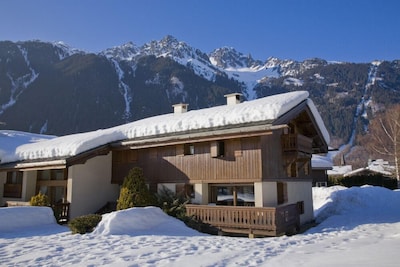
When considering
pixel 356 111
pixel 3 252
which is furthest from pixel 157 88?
pixel 3 252

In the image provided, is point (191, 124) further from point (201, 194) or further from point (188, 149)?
point (201, 194)

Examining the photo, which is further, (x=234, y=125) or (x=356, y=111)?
(x=356, y=111)

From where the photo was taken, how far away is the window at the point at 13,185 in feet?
69.4

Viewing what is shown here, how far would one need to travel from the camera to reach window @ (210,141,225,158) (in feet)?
53.5

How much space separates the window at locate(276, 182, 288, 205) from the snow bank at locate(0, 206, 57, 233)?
10420 millimetres

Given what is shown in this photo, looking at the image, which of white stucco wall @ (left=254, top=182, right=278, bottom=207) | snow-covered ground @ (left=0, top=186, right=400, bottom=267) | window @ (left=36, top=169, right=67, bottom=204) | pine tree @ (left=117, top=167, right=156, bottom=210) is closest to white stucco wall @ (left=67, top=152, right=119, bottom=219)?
window @ (left=36, top=169, right=67, bottom=204)

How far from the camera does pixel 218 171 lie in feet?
53.9

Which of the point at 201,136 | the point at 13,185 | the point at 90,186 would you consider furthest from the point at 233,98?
the point at 13,185

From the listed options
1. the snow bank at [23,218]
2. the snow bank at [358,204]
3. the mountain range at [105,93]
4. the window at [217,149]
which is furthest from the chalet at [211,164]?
the mountain range at [105,93]

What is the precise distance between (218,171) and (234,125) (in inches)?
93.4

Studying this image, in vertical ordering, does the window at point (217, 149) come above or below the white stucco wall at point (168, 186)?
above

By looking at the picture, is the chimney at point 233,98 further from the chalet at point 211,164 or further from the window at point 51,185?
the window at point 51,185

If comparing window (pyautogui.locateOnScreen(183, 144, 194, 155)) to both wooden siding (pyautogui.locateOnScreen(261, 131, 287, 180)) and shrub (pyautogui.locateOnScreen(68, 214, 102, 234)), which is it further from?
shrub (pyautogui.locateOnScreen(68, 214, 102, 234))

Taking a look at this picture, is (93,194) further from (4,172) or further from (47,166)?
(4,172)
